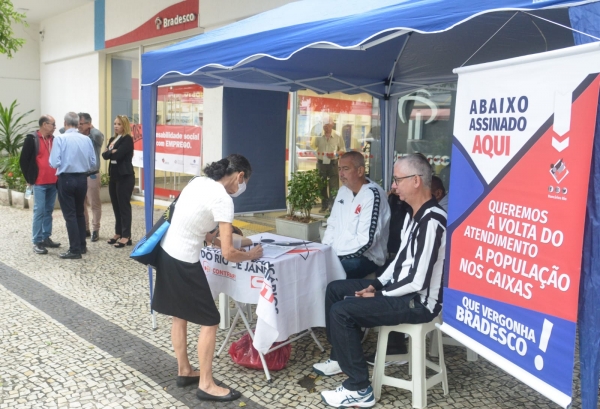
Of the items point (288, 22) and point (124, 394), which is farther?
point (288, 22)

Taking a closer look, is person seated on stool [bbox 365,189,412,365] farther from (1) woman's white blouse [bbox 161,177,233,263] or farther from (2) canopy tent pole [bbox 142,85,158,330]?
(2) canopy tent pole [bbox 142,85,158,330]

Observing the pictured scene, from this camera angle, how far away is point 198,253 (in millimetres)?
3037

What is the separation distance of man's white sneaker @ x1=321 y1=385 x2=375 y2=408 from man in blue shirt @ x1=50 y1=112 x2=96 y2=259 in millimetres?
4406

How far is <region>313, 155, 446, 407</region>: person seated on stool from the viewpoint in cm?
292

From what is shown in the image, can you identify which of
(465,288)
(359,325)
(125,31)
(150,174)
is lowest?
(359,325)

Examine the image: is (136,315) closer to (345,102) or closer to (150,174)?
(150,174)

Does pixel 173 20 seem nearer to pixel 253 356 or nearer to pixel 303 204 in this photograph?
pixel 303 204

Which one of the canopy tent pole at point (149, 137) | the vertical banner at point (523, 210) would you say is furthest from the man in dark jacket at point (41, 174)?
the vertical banner at point (523, 210)

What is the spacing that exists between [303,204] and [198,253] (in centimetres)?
426

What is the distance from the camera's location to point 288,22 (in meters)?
3.56

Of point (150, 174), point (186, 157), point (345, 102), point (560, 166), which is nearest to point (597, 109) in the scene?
point (560, 166)

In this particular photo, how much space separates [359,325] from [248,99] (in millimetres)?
4297

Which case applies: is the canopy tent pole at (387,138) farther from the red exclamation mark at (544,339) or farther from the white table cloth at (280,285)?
the red exclamation mark at (544,339)

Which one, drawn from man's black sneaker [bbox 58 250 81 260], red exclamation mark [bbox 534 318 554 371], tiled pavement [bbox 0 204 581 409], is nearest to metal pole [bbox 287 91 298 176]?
man's black sneaker [bbox 58 250 81 260]
